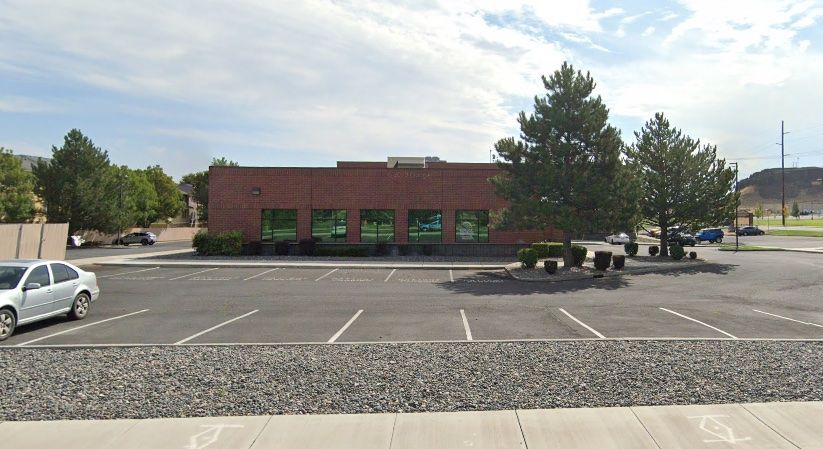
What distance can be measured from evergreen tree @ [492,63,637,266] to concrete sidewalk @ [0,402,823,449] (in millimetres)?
19221

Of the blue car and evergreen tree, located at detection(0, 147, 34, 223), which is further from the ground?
evergreen tree, located at detection(0, 147, 34, 223)

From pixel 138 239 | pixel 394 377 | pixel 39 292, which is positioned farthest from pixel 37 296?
pixel 138 239

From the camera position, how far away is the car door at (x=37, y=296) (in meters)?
10.7

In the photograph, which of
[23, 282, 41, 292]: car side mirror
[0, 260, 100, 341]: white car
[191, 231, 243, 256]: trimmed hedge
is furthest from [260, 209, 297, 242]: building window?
[23, 282, 41, 292]: car side mirror

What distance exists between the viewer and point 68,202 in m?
47.2

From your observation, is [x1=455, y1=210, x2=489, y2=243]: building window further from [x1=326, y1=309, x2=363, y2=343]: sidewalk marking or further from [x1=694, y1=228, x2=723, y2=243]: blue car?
[x1=694, y1=228, x2=723, y2=243]: blue car

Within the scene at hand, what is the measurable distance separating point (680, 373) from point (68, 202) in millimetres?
54105

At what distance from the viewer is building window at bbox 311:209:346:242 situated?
34469 mm

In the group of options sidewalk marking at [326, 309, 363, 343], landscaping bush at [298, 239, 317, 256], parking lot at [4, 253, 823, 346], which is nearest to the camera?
sidewalk marking at [326, 309, 363, 343]

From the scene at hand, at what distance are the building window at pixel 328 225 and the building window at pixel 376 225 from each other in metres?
1.37

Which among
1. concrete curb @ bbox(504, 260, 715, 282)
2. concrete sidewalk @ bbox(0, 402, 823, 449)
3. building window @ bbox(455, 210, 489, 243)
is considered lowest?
concrete curb @ bbox(504, 260, 715, 282)

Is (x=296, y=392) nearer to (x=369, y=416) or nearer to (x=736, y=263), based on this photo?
(x=369, y=416)

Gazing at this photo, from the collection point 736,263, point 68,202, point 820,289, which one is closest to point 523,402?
point 820,289

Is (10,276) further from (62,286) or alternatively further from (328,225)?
(328,225)
